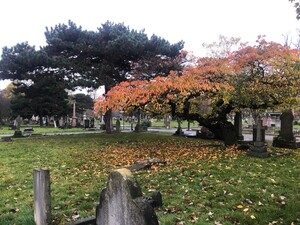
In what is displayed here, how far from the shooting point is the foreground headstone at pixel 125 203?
2963mm

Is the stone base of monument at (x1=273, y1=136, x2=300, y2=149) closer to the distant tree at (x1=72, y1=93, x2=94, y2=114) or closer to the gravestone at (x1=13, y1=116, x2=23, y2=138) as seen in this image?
the gravestone at (x1=13, y1=116, x2=23, y2=138)

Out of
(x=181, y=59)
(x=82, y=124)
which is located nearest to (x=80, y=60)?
(x=181, y=59)

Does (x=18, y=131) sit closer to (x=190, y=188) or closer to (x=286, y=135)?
(x=286, y=135)

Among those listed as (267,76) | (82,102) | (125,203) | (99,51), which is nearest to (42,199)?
(125,203)

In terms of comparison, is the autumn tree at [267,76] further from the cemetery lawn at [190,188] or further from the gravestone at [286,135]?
the cemetery lawn at [190,188]

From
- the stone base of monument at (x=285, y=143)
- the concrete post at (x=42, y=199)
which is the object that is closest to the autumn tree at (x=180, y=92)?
the stone base of monument at (x=285, y=143)

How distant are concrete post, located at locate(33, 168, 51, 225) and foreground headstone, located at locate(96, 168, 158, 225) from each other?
164cm

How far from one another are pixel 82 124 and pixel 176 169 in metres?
36.7

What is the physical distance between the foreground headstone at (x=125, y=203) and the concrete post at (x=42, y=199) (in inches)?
64.5

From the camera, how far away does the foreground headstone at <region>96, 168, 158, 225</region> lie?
296 centimetres

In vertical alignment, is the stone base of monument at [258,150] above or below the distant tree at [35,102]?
below

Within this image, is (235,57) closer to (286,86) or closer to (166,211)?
(286,86)

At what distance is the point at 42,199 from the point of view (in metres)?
4.74

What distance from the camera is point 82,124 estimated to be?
43.2 metres
